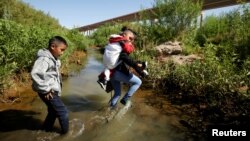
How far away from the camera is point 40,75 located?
4.90 meters

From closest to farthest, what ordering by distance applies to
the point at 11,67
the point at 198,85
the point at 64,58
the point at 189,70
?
the point at 11,67 → the point at 198,85 → the point at 189,70 → the point at 64,58

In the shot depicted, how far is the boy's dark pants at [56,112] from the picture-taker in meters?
5.20

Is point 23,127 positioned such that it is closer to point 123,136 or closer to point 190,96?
point 123,136

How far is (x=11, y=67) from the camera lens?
7281 mm

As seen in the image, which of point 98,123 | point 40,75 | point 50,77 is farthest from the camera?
point 98,123

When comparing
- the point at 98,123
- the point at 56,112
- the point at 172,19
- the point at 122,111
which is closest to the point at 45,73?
the point at 56,112

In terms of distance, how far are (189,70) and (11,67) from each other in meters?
4.76

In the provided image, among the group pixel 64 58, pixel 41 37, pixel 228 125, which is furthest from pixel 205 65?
pixel 64 58

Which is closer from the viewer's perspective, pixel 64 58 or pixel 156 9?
pixel 64 58

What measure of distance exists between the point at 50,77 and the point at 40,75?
247 millimetres

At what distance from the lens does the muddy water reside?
18.4 ft

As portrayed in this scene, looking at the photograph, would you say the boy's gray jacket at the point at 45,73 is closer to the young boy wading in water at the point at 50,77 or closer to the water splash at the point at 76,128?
the young boy wading in water at the point at 50,77

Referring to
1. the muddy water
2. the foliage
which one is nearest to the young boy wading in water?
the muddy water

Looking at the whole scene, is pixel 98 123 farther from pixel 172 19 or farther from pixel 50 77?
pixel 172 19
